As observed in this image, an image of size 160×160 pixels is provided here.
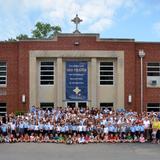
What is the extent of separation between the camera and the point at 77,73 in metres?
39.4

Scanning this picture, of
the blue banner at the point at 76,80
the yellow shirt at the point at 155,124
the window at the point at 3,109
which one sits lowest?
the yellow shirt at the point at 155,124

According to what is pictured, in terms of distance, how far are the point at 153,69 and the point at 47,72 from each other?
8.68 metres

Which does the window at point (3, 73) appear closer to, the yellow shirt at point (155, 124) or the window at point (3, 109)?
the window at point (3, 109)

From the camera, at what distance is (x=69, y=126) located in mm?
29312

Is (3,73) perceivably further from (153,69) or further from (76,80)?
(153,69)

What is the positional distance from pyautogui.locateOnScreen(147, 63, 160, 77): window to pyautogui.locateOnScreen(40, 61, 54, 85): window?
7.93 metres

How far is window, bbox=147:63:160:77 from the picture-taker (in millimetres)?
40406

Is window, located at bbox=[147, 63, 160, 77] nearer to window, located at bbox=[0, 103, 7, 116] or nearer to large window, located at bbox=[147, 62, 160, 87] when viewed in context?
large window, located at bbox=[147, 62, 160, 87]

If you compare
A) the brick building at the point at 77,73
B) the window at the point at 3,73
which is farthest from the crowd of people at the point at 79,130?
the window at the point at 3,73

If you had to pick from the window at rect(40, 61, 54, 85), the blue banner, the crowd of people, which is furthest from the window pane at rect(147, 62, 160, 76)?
the crowd of people

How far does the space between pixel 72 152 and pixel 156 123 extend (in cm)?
741

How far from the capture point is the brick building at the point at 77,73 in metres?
39.2

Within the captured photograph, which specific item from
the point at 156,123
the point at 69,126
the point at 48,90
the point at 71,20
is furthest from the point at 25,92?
the point at 156,123

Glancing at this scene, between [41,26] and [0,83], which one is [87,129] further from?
[41,26]
